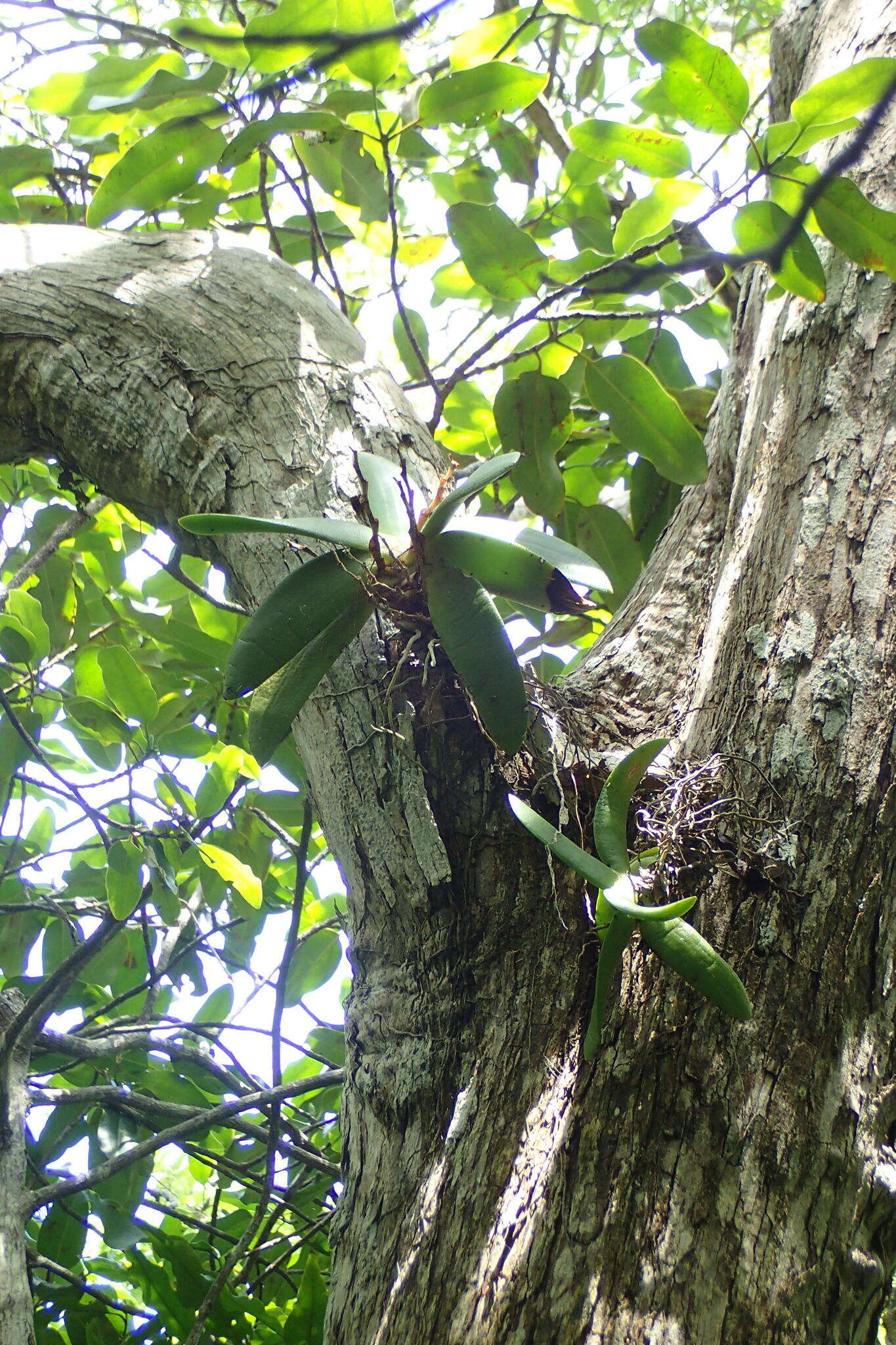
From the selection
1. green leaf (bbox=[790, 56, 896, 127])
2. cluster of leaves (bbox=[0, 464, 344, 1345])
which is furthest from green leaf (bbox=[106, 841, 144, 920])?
green leaf (bbox=[790, 56, 896, 127])

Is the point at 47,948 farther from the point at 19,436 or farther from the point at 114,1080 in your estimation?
the point at 19,436

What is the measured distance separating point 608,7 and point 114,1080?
3509 millimetres

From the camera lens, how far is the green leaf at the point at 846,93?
1151mm

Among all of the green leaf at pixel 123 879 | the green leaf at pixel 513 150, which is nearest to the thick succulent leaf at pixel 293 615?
the green leaf at pixel 123 879

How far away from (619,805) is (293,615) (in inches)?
15.0

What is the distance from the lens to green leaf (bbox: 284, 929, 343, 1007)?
6.30ft

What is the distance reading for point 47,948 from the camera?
186 cm

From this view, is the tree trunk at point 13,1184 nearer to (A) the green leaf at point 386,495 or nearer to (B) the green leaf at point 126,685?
(B) the green leaf at point 126,685

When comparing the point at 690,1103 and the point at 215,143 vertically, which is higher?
the point at 215,143

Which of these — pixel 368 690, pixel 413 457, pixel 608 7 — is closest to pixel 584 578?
pixel 368 690

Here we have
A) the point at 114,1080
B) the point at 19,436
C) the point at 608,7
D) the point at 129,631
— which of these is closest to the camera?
the point at 19,436

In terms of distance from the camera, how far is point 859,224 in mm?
1170

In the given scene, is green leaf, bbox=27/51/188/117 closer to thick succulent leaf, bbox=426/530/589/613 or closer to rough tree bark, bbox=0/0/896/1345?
rough tree bark, bbox=0/0/896/1345

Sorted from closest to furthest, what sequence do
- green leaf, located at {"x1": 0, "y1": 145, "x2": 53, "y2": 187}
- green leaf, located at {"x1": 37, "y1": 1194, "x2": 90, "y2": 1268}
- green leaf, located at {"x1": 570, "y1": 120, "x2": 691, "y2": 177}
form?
green leaf, located at {"x1": 570, "y1": 120, "x2": 691, "y2": 177}, green leaf, located at {"x1": 37, "y1": 1194, "x2": 90, "y2": 1268}, green leaf, located at {"x1": 0, "y1": 145, "x2": 53, "y2": 187}
